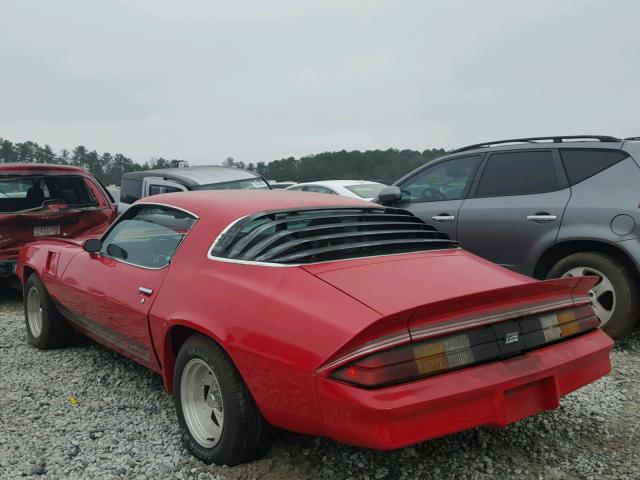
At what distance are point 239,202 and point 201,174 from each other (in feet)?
17.8

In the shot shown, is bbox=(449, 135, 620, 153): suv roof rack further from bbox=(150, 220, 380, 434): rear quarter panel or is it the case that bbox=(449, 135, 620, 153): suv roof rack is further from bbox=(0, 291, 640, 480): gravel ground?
bbox=(150, 220, 380, 434): rear quarter panel

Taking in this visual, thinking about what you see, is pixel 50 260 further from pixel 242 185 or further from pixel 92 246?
pixel 242 185

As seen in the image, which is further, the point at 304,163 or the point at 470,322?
the point at 304,163

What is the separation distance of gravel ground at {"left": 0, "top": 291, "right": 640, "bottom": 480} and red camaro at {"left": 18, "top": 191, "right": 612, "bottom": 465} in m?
0.25

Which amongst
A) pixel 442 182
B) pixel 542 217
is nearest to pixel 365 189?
pixel 442 182

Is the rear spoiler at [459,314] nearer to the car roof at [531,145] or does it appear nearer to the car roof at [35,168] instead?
the car roof at [531,145]

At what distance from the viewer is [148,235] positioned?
12.1 ft

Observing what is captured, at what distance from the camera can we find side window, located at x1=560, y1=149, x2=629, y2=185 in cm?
462

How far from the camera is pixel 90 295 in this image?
381 cm

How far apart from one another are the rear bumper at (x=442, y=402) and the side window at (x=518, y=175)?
2878 mm

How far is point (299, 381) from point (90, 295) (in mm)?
2226

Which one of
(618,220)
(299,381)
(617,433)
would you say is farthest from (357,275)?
(618,220)

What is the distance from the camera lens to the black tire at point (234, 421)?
98.3 inches

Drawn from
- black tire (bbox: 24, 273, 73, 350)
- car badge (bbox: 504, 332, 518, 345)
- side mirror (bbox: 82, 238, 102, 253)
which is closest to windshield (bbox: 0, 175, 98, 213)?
black tire (bbox: 24, 273, 73, 350)
